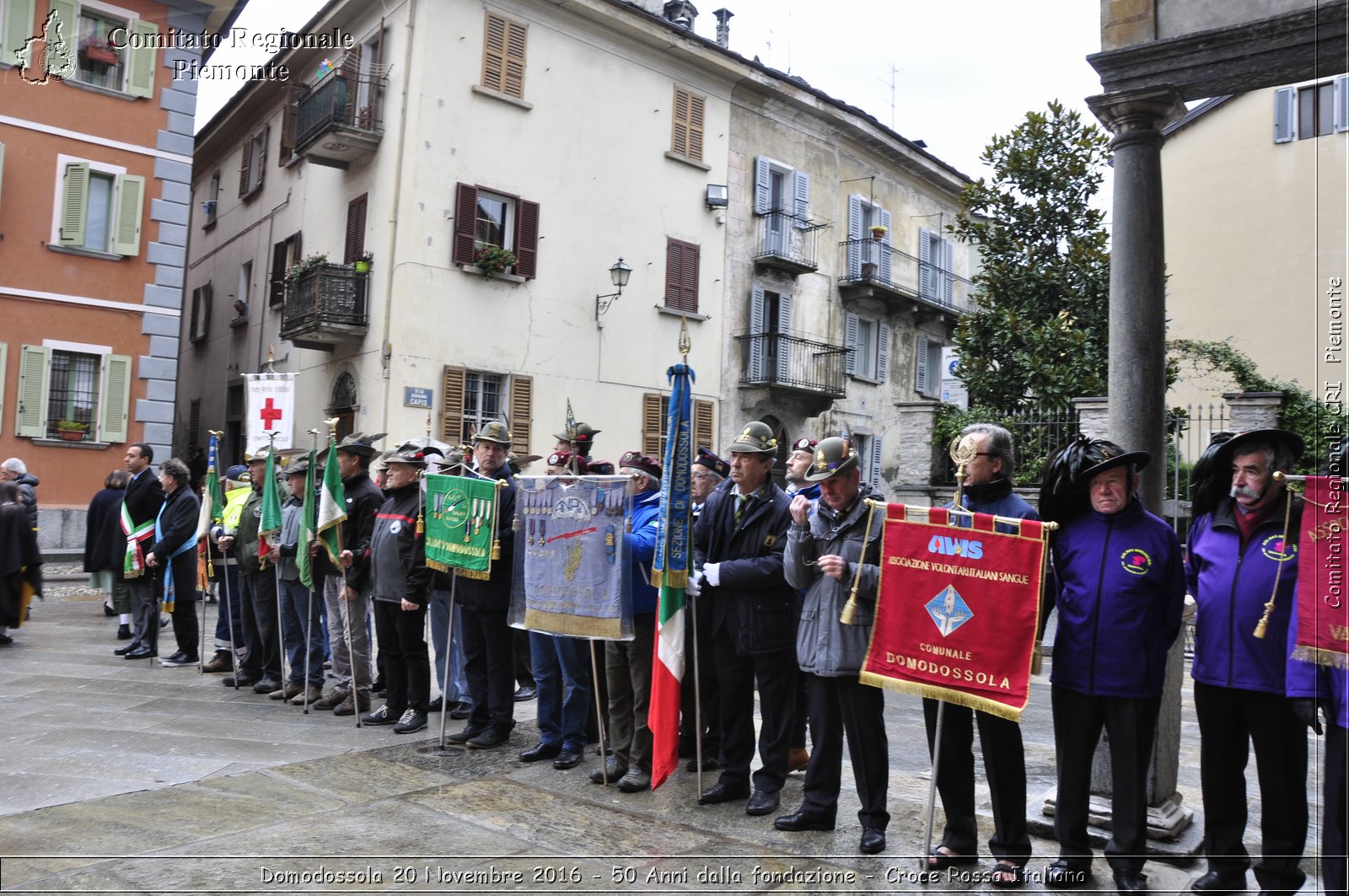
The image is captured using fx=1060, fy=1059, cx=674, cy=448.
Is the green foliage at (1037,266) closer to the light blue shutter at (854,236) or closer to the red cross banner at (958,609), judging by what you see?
the light blue shutter at (854,236)

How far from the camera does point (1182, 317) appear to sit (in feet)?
76.0

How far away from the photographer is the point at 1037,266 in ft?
57.8

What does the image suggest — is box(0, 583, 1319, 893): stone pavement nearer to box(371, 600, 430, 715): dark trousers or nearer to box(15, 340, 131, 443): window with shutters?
box(371, 600, 430, 715): dark trousers

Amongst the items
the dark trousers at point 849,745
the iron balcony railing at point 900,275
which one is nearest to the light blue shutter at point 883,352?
Result: the iron balcony railing at point 900,275

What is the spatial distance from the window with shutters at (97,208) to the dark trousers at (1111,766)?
1883 cm

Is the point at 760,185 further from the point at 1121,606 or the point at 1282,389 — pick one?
the point at 1121,606

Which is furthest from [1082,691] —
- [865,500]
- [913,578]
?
[865,500]

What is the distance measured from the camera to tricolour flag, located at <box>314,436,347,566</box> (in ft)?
26.6

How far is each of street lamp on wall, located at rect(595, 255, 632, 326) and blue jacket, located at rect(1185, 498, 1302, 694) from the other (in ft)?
54.1

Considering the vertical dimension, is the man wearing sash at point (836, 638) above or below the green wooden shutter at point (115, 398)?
below

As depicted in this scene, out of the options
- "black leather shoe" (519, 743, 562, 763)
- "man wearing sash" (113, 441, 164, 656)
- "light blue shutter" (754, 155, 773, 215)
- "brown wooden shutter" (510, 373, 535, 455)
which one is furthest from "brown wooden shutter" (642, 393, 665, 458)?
"black leather shoe" (519, 743, 562, 763)

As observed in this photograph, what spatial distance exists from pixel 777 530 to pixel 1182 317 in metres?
20.5

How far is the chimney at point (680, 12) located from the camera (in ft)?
81.6

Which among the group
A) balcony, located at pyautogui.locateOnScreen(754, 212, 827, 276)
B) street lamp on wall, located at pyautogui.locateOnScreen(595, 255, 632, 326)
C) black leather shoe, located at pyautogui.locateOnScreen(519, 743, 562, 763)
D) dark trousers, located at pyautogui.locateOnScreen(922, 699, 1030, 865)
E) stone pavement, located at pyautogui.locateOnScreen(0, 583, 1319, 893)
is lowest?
stone pavement, located at pyautogui.locateOnScreen(0, 583, 1319, 893)
